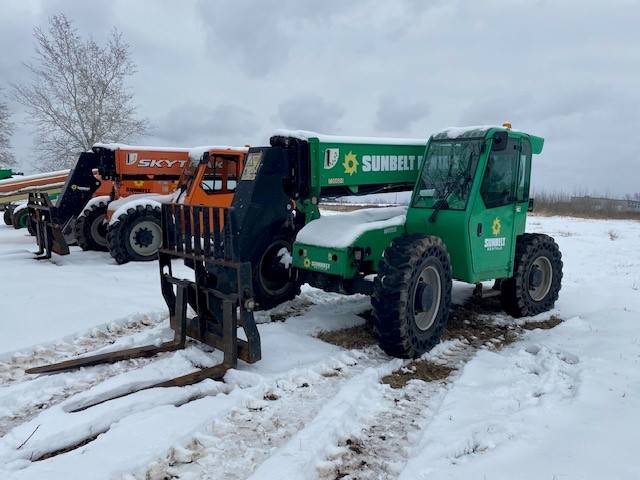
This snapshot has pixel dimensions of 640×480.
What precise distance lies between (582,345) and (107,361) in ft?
16.1

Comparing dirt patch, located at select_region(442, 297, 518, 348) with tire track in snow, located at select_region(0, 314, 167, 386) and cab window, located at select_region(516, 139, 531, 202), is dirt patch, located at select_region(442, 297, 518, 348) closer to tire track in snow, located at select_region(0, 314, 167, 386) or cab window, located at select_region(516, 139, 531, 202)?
cab window, located at select_region(516, 139, 531, 202)

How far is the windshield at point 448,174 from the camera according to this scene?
5648mm

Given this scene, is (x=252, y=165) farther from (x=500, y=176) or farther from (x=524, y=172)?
(x=524, y=172)

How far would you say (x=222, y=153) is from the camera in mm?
9867

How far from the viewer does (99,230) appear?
11.5 meters

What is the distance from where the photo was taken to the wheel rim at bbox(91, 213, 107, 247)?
1145 centimetres

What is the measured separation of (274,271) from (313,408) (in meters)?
2.73

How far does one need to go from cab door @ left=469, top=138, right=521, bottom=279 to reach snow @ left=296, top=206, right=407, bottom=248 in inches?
34.7

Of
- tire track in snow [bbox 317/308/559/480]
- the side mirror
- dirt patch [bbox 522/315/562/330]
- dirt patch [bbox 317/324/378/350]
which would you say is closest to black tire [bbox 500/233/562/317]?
dirt patch [bbox 522/315/562/330]

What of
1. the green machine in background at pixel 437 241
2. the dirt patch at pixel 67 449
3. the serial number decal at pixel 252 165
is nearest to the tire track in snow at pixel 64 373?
the dirt patch at pixel 67 449

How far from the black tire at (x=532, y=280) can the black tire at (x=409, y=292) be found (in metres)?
1.70

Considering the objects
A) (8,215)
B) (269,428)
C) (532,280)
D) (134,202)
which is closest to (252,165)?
(269,428)

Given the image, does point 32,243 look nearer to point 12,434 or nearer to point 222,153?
point 222,153

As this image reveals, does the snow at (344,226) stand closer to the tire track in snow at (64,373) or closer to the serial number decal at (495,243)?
the serial number decal at (495,243)
